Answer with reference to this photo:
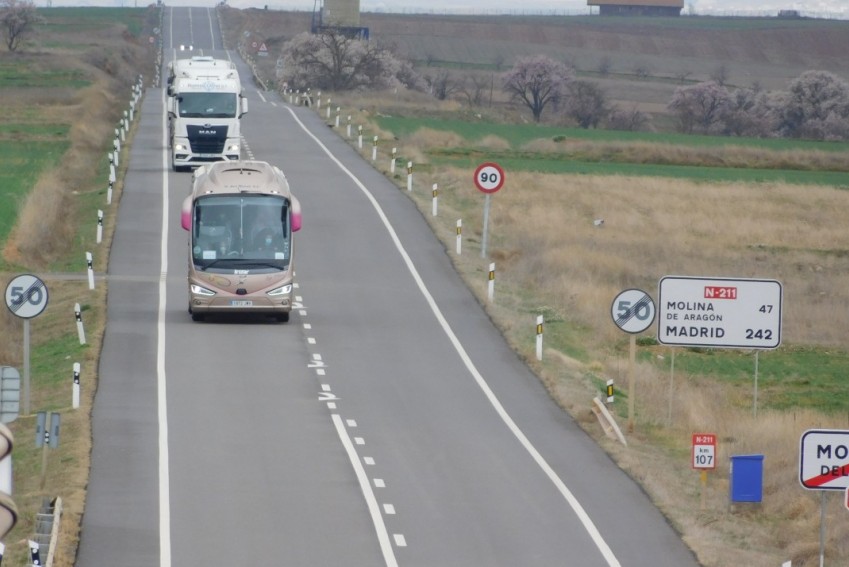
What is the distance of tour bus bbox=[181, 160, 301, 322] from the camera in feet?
87.9

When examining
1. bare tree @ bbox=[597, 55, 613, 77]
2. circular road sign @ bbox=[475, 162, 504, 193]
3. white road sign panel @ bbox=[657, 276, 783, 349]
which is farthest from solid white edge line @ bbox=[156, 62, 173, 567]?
bare tree @ bbox=[597, 55, 613, 77]

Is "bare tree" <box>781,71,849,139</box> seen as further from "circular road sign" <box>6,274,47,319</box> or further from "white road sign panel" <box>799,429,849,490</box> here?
"white road sign panel" <box>799,429,849,490</box>

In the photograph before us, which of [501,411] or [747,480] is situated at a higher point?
[747,480]

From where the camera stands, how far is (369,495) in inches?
691

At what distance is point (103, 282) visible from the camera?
3081cm

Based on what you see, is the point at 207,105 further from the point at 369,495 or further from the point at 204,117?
the point at 369,495

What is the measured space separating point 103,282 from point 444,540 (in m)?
16.7

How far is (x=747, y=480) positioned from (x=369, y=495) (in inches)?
179

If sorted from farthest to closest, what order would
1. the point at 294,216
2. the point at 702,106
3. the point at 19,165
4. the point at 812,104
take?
1. the point at 702,106
2. the point at 812,104
3. the point at 19,165
4. the point at 294,216

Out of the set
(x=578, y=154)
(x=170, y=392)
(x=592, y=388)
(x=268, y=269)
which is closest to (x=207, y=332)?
(x=268, y=269)

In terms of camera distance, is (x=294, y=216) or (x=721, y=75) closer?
(x=294, y=216)

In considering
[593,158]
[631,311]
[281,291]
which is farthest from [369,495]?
[593,158]

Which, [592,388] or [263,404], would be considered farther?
[592,388]

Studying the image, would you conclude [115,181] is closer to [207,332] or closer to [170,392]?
[207,332]
